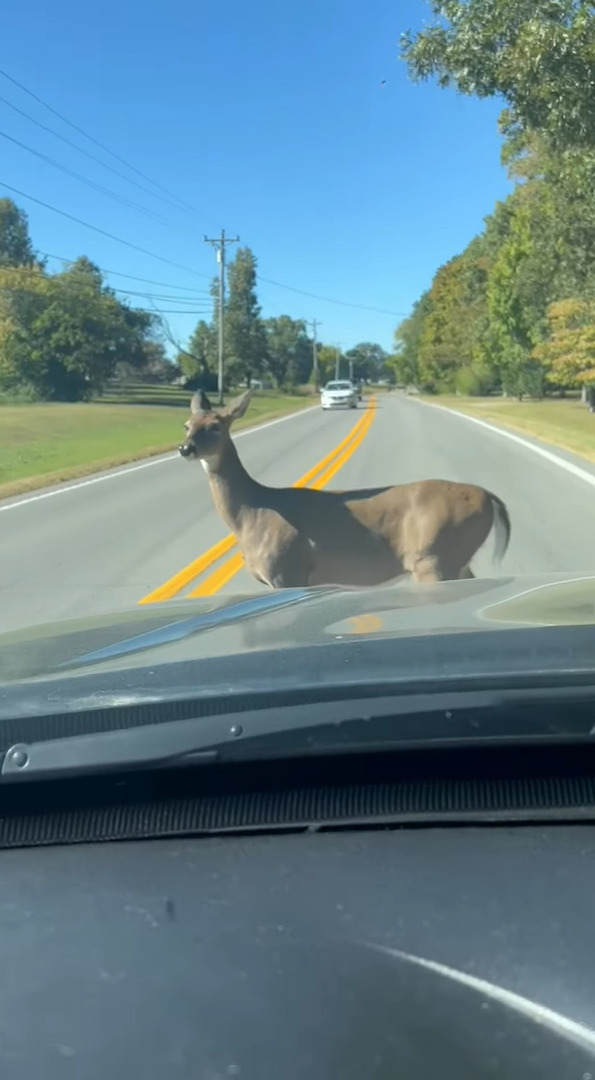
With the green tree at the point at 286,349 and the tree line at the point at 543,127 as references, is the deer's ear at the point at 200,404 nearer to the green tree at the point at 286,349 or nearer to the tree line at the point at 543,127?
the tree line at the point at 543,127

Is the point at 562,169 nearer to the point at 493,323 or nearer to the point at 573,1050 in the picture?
the point at 573,1050

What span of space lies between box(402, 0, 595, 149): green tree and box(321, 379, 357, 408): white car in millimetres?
45206

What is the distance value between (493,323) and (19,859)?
74.0 m

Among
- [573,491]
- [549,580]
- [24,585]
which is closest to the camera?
[549,580]

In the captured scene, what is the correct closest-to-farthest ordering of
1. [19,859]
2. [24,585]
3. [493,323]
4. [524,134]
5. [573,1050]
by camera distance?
1. [573,1050]
2. [19,859]
3. [24,585]
4. [524,134]
5. [493,323]

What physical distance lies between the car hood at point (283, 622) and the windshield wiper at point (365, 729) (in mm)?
332

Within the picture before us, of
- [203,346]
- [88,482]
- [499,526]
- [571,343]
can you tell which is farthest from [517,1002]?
[203,346]

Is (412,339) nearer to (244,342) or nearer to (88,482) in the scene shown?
(244,342)

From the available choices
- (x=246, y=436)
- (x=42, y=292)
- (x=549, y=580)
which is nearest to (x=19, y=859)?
(x=549, y=580)

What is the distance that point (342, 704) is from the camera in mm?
2756

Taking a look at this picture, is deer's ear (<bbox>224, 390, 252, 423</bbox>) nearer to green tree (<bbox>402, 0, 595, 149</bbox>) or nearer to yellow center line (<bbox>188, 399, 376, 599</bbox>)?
yellow center line (<bbox>188, 399, 376, 599</bbox>)

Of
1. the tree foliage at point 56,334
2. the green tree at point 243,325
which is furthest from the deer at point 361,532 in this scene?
the green tree at point 243,325

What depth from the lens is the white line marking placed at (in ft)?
6.46

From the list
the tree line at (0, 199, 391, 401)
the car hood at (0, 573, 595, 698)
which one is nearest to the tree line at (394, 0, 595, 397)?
the car hood at (0, 573, 595, 698)
